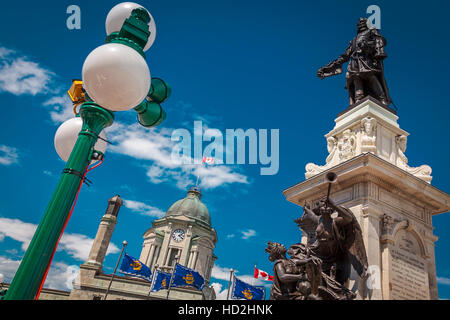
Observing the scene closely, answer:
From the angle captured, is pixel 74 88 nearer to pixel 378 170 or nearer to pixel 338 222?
pixel 338 222

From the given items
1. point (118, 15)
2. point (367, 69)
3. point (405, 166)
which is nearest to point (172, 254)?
point (367, 69)

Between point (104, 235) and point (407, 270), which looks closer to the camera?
point (407, 270)

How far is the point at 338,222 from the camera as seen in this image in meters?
5.88

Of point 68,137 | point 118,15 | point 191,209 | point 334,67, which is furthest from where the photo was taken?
point 191,209

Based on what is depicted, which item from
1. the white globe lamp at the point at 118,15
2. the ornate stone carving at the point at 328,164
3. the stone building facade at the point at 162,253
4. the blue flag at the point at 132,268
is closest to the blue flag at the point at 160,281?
the blue flag at the point at 132,268

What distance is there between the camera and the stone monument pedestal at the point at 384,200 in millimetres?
5977

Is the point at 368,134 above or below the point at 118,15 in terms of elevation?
above

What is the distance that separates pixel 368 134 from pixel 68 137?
18.9ft

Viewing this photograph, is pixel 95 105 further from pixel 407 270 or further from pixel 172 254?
pixel 172 254

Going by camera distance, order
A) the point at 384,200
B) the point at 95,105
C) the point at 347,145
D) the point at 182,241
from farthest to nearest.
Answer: the point at 182,241 → the point at 347,145 → the point at 384,200 → the point at 95,105

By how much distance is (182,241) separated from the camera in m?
65.9

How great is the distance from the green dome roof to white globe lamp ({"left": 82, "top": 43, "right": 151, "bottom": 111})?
66185mm

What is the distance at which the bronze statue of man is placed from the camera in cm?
852
